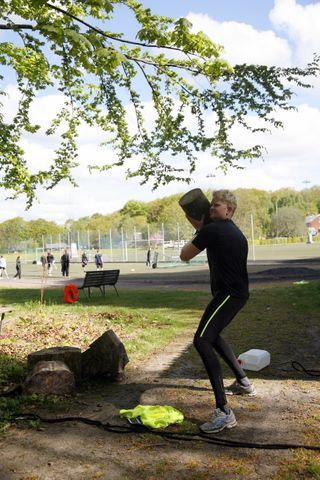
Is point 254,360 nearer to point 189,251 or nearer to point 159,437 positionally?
point 159,437

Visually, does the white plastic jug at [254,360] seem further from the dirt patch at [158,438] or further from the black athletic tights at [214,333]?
the black athletic tights at [214,333]

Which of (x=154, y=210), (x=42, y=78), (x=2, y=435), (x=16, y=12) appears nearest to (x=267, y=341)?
(x=2, y=435)

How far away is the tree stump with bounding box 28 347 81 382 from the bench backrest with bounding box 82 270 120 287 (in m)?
9.01

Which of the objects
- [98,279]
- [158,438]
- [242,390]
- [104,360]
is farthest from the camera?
[98,279]

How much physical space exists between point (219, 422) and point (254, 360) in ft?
7.14

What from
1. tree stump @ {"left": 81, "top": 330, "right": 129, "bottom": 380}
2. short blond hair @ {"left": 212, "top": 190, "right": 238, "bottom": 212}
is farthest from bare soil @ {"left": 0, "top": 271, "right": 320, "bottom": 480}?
short blond hair @ {"left": 212, "top": 190, "right": 238, "bottom": 212}

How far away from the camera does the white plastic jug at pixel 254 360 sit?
235 inches

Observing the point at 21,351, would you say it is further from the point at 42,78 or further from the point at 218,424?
the point at 42,78

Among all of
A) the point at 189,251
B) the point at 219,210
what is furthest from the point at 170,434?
the point at 219,210

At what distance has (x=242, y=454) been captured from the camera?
3494 millimetres

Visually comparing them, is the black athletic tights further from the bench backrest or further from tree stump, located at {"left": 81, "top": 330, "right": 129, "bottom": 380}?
the bench backrest

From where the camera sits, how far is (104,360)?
570 cm

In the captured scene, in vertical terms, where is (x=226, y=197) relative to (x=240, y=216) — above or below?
below

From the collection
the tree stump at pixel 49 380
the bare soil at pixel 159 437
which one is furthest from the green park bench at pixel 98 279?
the tree stump at pixel 49 380
